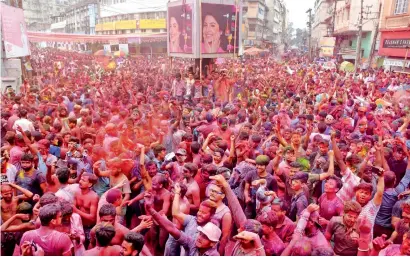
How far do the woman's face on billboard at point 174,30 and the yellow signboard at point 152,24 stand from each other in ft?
107

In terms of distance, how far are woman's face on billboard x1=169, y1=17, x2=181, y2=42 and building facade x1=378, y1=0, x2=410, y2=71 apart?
1399cm

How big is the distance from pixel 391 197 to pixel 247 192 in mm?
1791

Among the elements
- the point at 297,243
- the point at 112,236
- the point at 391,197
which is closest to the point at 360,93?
the point at 391,197

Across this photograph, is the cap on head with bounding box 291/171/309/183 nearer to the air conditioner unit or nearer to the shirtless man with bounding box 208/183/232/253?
the shirtless man with bounding box 208/183/232/253

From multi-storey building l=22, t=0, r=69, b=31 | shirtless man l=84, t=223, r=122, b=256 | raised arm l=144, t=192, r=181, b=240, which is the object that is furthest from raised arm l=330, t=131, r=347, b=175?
multi-storey building l=22, t=0, r=69, b=31

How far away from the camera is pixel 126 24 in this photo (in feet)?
172

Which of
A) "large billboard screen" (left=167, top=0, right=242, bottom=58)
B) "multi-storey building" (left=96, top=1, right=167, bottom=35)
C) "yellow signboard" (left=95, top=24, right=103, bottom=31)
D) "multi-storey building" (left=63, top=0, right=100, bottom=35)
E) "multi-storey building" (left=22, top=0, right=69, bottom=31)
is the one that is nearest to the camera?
"large billboard screen" (left=167, top=0, right=242, bottom=58)

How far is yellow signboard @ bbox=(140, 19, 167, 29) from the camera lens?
161 ft

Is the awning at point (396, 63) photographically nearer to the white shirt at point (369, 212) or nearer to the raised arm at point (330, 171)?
the raised arm at point (330, 171)

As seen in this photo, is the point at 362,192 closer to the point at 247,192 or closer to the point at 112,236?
the point at 247,192

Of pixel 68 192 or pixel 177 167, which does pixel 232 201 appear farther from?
pixel 68 192

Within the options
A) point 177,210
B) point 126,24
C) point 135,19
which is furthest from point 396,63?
point 126,24

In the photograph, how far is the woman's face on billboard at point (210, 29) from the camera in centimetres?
1661

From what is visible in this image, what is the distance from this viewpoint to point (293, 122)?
7.50 meters
